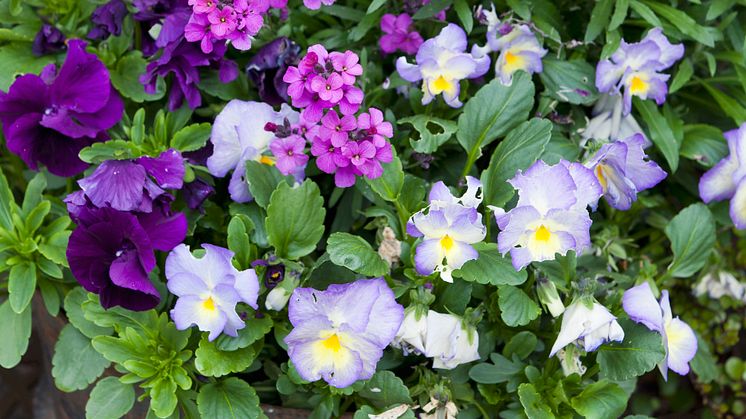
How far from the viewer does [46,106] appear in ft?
3.39

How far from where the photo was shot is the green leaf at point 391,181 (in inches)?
38.0

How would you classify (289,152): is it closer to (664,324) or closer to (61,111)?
(61,111)

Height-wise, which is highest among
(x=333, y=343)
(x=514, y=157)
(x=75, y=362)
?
(x=514, y=157)

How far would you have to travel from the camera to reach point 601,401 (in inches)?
37.7

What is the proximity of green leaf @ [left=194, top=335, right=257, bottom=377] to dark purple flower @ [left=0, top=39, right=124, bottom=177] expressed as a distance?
0.99 ft

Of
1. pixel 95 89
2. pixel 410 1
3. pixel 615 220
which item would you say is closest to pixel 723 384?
pixel 615 220

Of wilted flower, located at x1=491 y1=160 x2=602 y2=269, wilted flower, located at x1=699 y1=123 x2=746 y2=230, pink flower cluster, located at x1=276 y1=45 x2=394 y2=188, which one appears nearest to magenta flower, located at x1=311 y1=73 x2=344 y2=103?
pink flower cluster, located at x1=276 y1=45 x2=394 y2=188

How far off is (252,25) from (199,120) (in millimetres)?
310

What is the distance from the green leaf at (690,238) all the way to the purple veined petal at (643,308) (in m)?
0.16

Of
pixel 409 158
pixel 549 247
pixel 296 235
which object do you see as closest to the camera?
pixel 549 247

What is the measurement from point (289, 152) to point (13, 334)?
1.30 ft

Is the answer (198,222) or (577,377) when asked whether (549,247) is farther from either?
(198,222)

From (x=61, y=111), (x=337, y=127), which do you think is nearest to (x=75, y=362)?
(x=61, y=111)

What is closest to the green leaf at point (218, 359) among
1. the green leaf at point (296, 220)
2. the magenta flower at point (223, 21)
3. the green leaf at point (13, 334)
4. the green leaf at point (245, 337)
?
the green leaf at point (245, 337)
